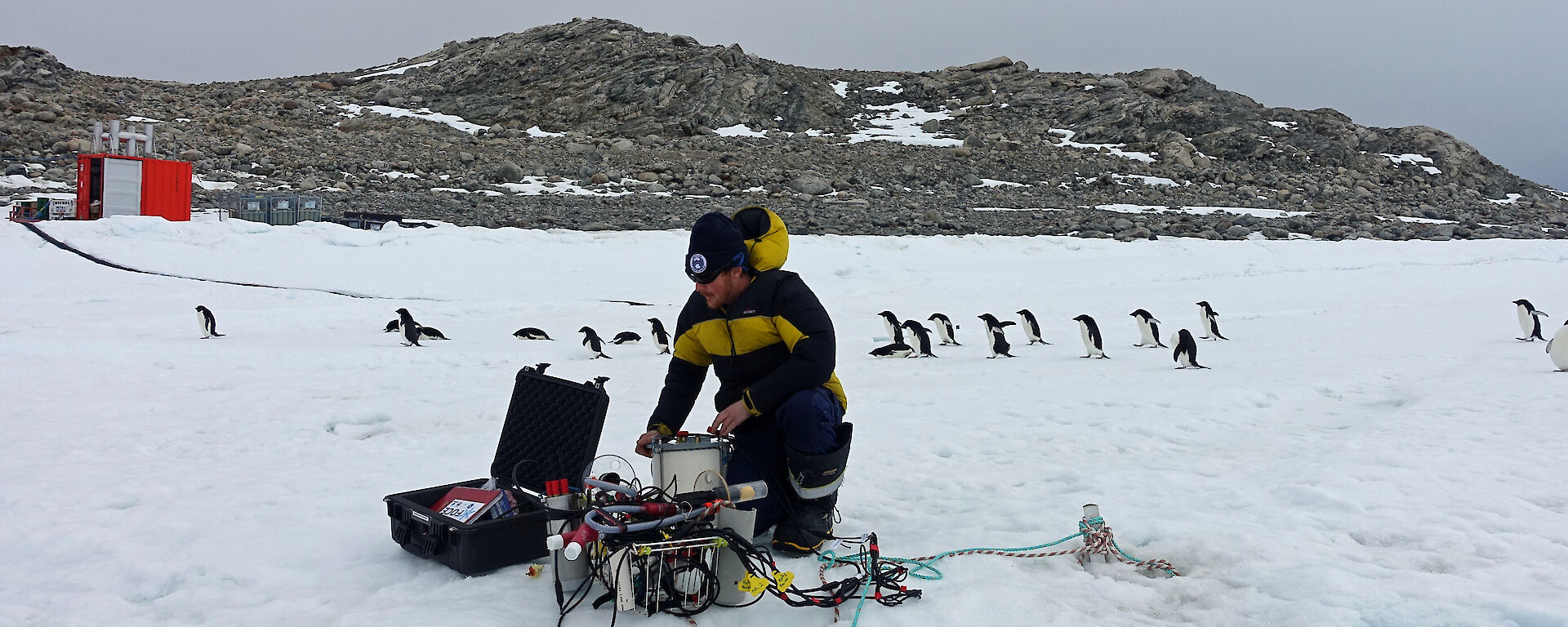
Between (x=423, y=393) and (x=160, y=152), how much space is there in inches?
1148

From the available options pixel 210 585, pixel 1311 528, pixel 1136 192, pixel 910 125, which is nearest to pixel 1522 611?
pixel 1311 528

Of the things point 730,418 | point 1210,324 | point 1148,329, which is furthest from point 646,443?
point 1210,324

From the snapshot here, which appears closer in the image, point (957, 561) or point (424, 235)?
point (957, 561)

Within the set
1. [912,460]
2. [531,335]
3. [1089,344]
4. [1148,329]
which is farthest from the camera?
[1148,329]

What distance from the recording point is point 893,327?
10891 mm

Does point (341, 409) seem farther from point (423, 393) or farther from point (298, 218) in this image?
point (298, 218)

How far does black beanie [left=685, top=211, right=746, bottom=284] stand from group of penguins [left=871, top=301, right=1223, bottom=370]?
6262 mm

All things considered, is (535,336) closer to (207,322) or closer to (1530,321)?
(207,322)

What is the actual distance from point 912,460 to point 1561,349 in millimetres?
5371

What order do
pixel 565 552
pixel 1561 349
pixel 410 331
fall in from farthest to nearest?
pixel 410 331 → pixel 1561 349 → pixel 565 552

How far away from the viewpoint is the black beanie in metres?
3.09

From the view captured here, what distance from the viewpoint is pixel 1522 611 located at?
2.47 metres

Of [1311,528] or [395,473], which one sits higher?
[1311,528]

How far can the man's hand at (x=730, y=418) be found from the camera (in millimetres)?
3093
